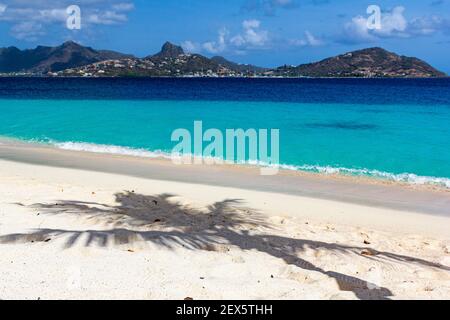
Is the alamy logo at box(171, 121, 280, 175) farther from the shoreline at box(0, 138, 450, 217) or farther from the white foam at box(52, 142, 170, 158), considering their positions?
the shoreline at box(0, 138, 450, 217)

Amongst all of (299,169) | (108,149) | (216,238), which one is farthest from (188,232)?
(108,149)

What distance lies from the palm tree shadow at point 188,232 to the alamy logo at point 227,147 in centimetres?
559

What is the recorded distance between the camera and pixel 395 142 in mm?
22438

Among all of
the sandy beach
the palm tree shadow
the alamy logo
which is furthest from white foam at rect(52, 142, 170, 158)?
the palm tree shadow

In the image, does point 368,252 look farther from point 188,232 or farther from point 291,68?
point 291,68

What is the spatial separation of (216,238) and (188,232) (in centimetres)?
49

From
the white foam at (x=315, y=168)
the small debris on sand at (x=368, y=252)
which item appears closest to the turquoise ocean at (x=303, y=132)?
the white foam at (x=315, y=168)

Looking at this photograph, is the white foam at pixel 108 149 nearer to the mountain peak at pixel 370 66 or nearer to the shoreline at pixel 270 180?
the shoreline at pixel 270 180

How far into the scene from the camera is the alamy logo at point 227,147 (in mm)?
16234

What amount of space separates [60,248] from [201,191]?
516 centimetres

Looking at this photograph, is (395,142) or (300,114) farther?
(300,114)

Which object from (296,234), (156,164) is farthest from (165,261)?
(156,164)

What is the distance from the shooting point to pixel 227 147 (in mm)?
20062
